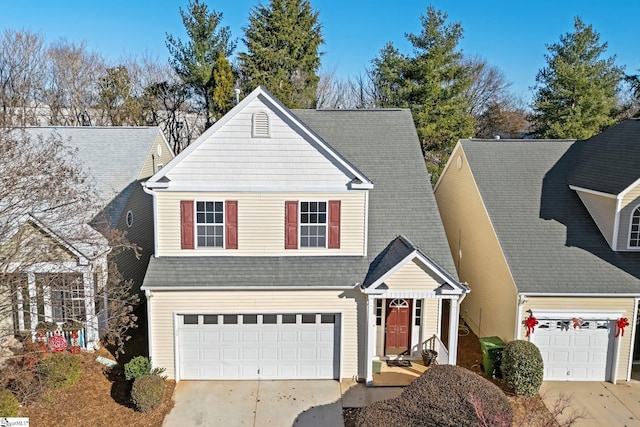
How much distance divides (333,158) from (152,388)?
24.7 feet

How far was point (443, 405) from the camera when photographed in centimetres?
858

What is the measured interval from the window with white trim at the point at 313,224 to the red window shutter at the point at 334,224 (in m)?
0.17

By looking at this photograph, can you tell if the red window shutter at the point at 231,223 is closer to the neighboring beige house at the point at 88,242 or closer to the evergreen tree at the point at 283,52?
the neighboring beige house at the point at 88,242

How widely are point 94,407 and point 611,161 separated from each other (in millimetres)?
16914

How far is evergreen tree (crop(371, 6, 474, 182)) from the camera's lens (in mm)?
27864

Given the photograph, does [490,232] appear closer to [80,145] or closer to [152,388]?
[152,388]

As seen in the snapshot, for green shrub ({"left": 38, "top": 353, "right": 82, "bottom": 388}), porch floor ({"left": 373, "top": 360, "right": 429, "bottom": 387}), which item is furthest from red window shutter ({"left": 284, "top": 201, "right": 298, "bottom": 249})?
green shrub ({"left": 38, "top": 353, "right": 82, "bottom": 388})

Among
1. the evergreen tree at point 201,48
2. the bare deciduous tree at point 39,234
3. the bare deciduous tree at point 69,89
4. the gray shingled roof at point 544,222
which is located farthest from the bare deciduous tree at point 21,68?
the gray shingled roof at point 544,222

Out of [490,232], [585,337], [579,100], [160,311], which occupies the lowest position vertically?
[585,337]

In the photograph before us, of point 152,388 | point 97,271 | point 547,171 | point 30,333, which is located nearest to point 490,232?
point 547,171

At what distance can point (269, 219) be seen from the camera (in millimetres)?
12828

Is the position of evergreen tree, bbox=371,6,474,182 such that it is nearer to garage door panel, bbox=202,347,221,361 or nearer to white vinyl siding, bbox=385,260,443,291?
white vinyl siding, bbox=385,260,443,291

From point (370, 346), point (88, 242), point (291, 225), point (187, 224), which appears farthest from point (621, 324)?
point (88, 242)

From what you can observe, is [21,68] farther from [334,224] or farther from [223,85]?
[334,224]
